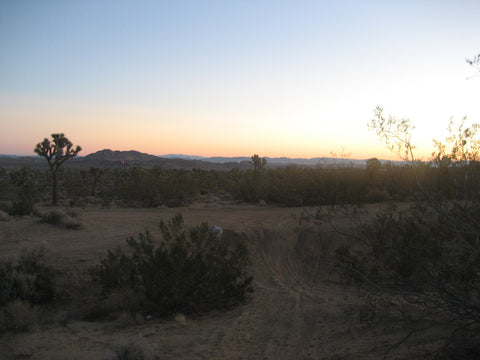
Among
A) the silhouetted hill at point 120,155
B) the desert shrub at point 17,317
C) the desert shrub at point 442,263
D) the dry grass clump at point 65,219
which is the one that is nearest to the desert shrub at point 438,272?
the desert shrub at point 442,263

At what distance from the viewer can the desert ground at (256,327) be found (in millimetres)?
5504

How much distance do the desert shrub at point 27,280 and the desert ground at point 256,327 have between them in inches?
30.9

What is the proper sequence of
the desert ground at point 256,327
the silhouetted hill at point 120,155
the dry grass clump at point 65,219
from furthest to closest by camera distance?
the silhouetted hill at point 120,155 → the dry grass clump at point 65,219 → the desert ground at point 256,327

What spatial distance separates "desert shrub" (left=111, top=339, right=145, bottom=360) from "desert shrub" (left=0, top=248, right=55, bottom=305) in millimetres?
4155

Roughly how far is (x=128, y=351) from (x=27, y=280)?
4.93 metres

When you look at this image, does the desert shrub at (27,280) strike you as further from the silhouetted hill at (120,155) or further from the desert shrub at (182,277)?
the silhouetted hill at (120,155)

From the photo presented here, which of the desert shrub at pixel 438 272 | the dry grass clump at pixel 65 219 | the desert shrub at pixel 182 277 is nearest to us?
the desert shrub at pixel 438 272

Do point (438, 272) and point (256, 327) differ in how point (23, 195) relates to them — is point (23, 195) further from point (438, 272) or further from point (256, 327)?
point (438, 272)

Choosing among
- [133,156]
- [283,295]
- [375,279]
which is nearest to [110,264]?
[283,295]

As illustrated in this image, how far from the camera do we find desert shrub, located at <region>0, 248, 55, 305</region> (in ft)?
26.3

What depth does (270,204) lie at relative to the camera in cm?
2330

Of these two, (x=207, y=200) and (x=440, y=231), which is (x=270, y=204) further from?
(x=440, y=231)

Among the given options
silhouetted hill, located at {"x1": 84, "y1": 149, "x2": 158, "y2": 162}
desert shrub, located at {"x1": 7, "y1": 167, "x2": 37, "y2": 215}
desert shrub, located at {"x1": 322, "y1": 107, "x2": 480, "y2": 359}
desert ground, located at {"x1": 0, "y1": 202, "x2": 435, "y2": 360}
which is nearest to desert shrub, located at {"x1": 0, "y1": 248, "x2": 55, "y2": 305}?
desert ground, located at {"x1": 0, "y1": 202, "x2": 435, "y2": 360}

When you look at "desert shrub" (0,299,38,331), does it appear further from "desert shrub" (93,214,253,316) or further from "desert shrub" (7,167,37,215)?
"desert shrub" (7,167,37,215)
